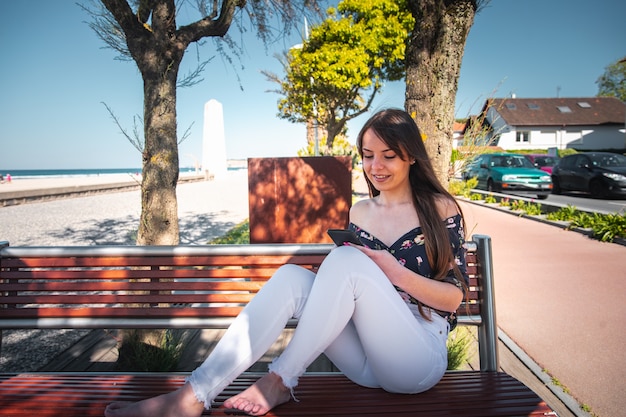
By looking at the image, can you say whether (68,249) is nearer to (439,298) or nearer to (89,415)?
(89,415)

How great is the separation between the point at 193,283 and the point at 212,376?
76 cm

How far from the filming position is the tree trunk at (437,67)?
11.4ft

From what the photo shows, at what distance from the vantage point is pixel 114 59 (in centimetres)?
353

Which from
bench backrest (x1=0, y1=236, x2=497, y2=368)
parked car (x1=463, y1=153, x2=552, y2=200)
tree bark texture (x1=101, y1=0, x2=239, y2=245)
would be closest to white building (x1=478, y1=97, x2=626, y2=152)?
parked car (x1=463, y1=153, x2=552, y2=200)

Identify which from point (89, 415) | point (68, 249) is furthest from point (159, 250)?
point (89, 415)

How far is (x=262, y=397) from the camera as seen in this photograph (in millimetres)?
1381

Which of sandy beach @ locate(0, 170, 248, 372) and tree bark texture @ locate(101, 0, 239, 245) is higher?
tree bark texture @ locate(101, 0, 239, 245)

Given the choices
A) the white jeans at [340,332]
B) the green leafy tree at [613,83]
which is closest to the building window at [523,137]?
the green leafy tree at [613,83]

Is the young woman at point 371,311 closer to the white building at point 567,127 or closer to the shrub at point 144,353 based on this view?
the shrub at point 144,353

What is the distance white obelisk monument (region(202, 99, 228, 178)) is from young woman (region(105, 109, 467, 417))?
31995 millimetres

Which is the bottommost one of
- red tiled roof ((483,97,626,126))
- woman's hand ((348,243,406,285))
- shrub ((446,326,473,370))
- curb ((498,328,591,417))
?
curb ((498,328,591,417))

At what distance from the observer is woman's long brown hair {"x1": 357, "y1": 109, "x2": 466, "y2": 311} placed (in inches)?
65.5

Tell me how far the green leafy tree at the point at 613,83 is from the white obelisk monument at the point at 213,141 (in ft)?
162

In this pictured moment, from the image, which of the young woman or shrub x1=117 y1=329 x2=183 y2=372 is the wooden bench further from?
shrub x1=117 y1=329 x2=183 y2=372
